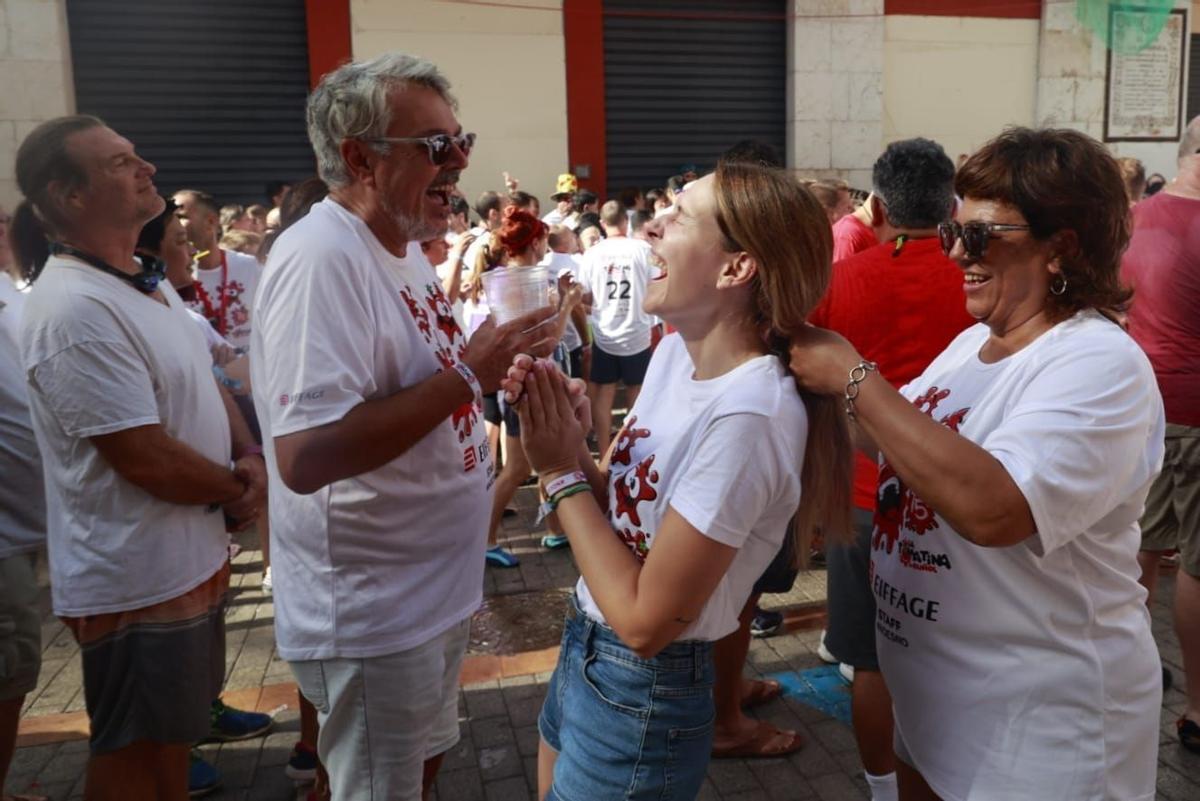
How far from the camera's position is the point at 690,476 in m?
1.60

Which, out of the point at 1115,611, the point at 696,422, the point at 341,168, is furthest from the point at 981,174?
the point at 341,168

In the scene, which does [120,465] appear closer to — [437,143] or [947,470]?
[437,143]

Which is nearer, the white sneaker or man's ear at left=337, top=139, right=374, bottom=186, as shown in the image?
man's ear at left=337, top=139, right=374, bottom=186

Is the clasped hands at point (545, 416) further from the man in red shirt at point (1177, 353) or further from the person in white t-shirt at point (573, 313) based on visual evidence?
the person in white t-shirt at point (573, 313)

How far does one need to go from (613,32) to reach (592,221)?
3.94 meters

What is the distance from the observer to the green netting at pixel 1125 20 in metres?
13.3

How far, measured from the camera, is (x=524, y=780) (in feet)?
10.5

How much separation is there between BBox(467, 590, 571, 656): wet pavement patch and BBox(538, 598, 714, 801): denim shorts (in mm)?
2430

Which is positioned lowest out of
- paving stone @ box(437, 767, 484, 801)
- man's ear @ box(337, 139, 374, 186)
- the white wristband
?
paving stone @ box(437, 767, 484, 801)

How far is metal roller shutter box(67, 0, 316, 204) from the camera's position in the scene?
1031 cm

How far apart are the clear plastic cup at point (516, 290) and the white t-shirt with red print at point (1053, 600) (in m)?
0.95

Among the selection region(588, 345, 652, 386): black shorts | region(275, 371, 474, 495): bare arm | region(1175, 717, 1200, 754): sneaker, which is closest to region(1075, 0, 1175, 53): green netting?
region(588, 345, 652, 386): black shorts

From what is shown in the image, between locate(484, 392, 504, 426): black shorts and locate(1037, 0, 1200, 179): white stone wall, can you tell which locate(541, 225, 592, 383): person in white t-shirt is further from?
locate(1037, 0, 1200, 179): white stone wall

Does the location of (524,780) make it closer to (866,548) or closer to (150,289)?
(866,548)
